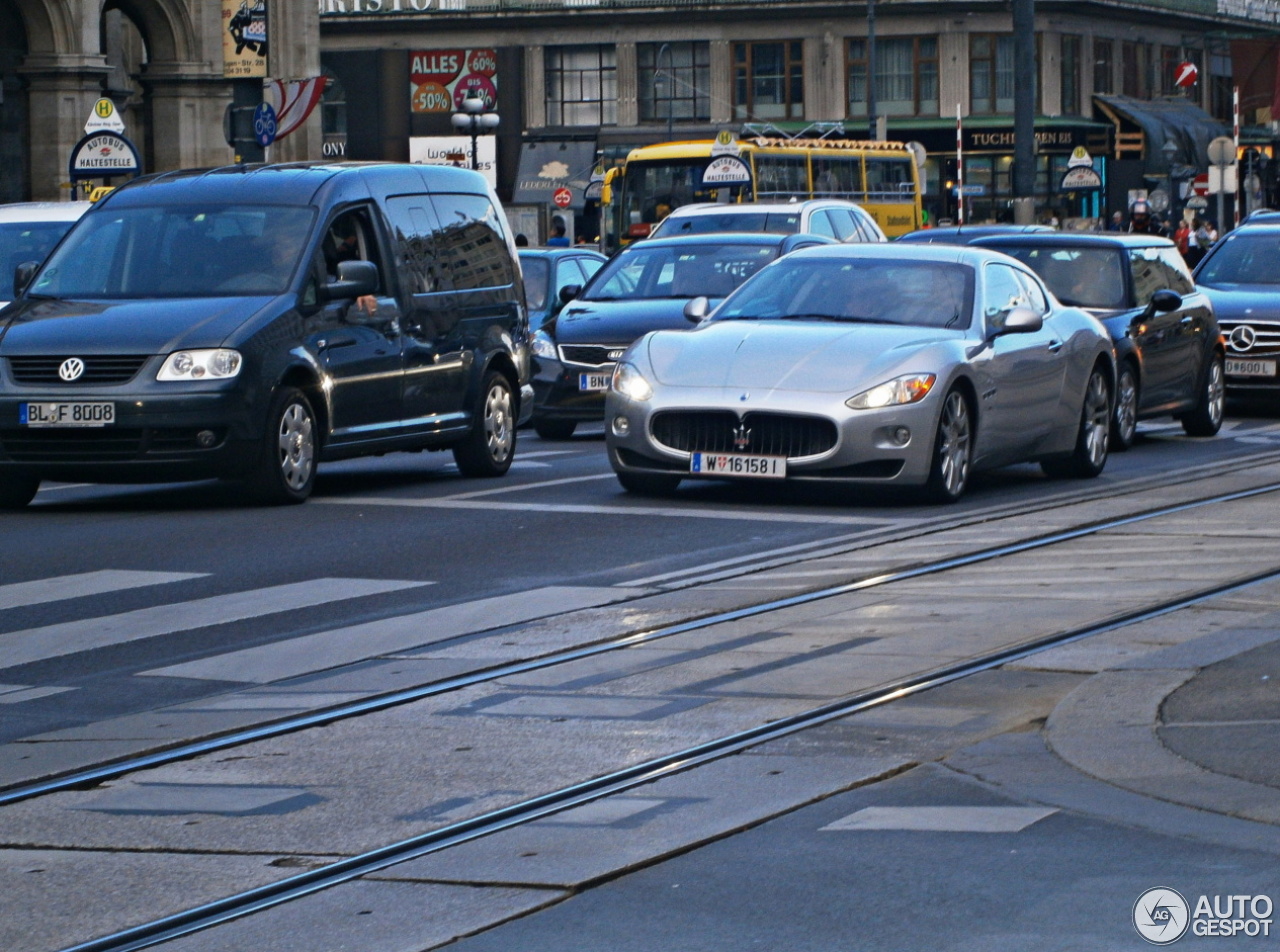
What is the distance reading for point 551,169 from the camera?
74.9 m

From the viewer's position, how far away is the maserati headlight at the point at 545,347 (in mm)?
20000

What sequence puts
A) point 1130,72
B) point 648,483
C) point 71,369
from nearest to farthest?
1. point 71,369
2. point 648,483
3. point 1130,72

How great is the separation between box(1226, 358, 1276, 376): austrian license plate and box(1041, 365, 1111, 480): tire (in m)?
6.37

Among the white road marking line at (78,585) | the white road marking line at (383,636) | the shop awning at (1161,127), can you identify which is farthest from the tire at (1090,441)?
the shop awning at (1161,127)

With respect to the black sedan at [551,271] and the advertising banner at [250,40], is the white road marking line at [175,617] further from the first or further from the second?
the advertising banner at [250,40]

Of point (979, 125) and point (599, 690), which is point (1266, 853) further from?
point (979, 125)

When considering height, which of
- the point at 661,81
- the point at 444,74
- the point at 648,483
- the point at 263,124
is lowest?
the point at 648,483

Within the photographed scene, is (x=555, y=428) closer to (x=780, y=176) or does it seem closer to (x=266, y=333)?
(x=266, y=333)

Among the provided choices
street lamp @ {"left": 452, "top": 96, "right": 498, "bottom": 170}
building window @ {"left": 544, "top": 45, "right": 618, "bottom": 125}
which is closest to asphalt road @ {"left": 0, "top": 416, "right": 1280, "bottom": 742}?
street lamp @ {"left": 452, "top": 96, "right": 498, "bottom": 170}

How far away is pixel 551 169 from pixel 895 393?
62626 millimetres

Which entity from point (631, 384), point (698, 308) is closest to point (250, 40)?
point (698, 308)

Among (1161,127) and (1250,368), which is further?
(1161,127)

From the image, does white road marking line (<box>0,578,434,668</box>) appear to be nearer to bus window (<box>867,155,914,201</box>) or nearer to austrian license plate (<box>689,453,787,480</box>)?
austrian license plate (<box>689,453,787,480</box>)

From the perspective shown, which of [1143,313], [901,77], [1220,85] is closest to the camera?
[1143,313]
